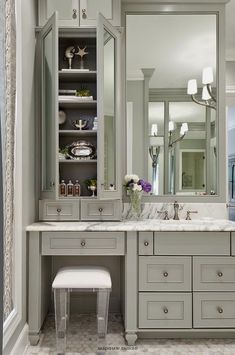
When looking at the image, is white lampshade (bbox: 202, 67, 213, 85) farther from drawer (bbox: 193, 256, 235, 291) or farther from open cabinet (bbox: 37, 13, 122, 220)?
drawer (bbox: 193, 256, 235, 291)

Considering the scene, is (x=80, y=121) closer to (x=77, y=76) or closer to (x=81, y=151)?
(x=81, y=151)

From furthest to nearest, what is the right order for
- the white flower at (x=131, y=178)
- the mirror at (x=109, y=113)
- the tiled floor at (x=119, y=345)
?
the white flower at (x=131, y=178), the mirror at (x=109, y=113), the tiled floor at (x=119, y=345)

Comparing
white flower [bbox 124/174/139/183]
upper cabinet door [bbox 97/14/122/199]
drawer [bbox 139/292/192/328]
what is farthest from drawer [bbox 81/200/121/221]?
drawer [bbox 139/292/192/328]

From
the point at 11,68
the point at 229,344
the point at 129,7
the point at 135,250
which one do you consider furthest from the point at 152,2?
the point at 229,344

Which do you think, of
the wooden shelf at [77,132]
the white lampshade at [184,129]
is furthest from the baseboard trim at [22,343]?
the white lampshade at [184,129]

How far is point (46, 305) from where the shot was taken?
2676 mm

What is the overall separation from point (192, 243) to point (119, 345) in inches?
35.0

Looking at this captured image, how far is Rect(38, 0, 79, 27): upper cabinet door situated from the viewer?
264 centimetres

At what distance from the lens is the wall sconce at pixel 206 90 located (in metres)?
2.97

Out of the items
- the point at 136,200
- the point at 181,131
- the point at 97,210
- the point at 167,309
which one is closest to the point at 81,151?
the point at 97,210

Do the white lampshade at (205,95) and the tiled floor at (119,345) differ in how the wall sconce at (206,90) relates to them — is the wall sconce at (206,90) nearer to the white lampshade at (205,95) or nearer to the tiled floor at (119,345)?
the white lampshade at (205,95)

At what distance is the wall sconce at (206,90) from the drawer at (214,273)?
1.40 metres

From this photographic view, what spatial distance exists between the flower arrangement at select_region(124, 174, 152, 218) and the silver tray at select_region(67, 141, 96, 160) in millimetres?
363

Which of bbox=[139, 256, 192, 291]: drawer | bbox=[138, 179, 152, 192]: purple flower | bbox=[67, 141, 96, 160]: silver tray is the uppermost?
bbox=[67, 141, 96, 160]: silver tray
